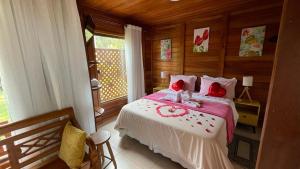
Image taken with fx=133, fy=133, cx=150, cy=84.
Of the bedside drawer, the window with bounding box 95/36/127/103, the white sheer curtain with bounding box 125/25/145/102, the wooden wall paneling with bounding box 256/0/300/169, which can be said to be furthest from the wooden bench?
the bedside drawer

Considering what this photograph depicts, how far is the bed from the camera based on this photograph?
1.44m

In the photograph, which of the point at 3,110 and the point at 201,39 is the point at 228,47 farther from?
the point at 3,110

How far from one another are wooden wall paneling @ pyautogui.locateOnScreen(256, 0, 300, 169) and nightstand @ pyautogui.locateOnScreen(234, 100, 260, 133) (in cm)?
250

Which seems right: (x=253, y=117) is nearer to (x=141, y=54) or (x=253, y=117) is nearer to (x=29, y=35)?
(x=141, y=54)

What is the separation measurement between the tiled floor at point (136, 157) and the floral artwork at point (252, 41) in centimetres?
209

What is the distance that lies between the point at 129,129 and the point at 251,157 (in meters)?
1.82

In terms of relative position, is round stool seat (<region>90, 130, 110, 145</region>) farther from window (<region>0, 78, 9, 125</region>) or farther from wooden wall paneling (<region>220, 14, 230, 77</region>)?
wooden wall paneling (<region>220, 14, 230, 77</region>)

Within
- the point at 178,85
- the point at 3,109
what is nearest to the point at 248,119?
the point at 178,85

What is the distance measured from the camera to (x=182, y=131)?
1619 mm

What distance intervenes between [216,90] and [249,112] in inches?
28.5

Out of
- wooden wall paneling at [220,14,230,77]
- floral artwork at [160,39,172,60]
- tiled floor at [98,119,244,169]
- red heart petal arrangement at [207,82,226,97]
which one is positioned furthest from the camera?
floral artwork at [160,39,172,60]

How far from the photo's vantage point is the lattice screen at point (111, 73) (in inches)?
126

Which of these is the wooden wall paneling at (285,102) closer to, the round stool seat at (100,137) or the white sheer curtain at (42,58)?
the round stool seat at (100,137)

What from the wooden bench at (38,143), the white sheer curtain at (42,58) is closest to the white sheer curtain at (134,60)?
the white sheer curtain at (42,58)
